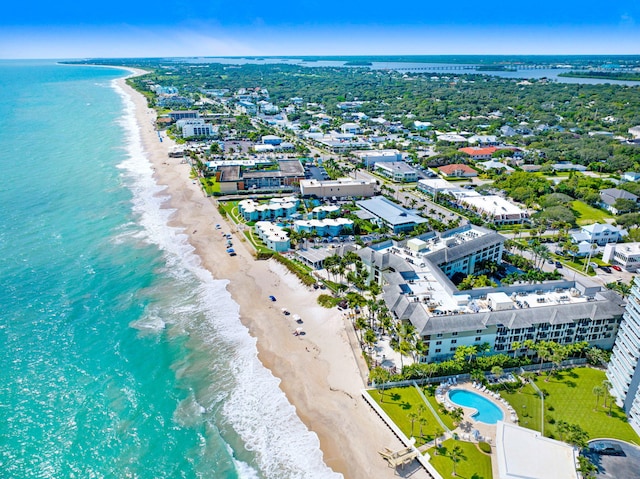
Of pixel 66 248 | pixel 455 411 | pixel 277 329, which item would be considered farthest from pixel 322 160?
pixel 455 411

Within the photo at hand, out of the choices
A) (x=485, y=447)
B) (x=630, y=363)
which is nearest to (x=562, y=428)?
(x=485, y=447)

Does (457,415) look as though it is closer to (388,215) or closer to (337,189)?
(388,215)

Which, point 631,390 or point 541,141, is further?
point 541,141

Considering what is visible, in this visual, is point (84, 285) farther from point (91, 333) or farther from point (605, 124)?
point (605, 124)

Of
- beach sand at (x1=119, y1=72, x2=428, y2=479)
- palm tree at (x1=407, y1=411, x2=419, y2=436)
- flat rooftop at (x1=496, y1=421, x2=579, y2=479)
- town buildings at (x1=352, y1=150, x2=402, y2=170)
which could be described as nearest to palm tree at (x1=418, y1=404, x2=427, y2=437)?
palm tree at (x1=407, y1=411, x2=419, y2=436)

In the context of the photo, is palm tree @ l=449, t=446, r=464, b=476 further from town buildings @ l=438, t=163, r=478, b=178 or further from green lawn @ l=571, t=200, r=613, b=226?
town buildings @ l=438, t=163, r=478, b=178

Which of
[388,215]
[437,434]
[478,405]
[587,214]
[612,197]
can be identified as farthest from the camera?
[612,197]
